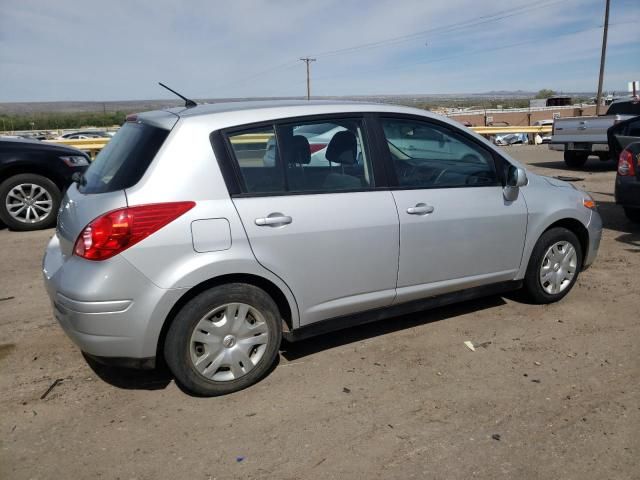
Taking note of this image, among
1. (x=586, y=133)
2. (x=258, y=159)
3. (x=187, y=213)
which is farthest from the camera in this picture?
(x=586, y=133)

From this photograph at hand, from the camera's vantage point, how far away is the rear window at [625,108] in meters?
13.8

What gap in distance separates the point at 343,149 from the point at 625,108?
1325cm

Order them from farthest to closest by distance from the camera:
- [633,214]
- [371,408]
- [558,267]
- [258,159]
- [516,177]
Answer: [633,214], [558,267], [516,177], [258,159], [371,408]

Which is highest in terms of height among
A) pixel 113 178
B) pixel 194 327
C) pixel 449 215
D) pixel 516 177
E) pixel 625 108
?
pixel 625 108

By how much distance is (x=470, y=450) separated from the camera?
9.00ft

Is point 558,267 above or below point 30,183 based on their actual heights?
below

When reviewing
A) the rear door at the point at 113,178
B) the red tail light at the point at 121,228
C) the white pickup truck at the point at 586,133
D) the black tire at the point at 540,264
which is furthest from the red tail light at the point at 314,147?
the white pickup truck at the point at 586,133

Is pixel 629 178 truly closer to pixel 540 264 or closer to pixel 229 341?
pixel 540 264

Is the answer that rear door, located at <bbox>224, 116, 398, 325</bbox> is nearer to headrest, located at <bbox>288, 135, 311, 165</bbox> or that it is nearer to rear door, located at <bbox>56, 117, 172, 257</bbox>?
headrest, located at <bbox>288, 135, 311, 165</bbox>

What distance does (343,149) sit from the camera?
3.73 m

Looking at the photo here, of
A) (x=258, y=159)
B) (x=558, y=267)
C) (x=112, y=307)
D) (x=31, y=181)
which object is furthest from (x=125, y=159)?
(x=31, y=181)

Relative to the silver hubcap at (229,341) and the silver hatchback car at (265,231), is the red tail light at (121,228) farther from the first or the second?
the silver hubcap at (229,341)

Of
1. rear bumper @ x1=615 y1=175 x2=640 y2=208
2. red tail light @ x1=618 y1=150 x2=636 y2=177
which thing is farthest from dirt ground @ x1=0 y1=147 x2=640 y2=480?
red tail light @ x1=618 y1=150 x2=636 y2=177

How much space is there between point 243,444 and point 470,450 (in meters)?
1.16
